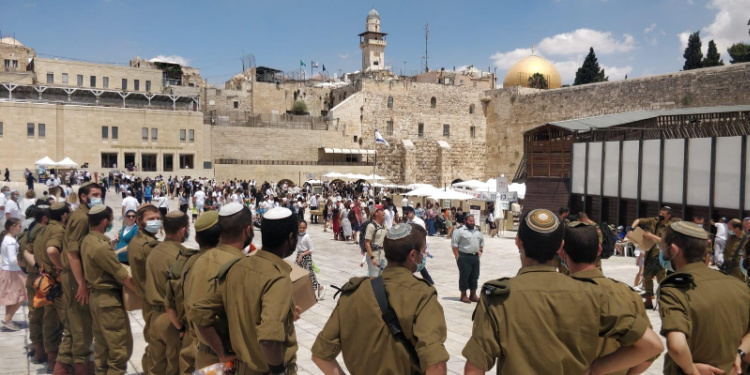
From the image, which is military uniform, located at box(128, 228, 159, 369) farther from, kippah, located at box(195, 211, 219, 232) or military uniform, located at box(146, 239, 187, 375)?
kippah, located at box(195, 211, 219, 232)

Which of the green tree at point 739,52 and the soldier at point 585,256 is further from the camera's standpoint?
the green tree at point 739,52

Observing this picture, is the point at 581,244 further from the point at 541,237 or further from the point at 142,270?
the point at 142,270

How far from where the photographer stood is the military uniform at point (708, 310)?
290 centimetres

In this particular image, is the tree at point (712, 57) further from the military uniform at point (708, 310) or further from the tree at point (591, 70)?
the military uniform at point (708, 310)

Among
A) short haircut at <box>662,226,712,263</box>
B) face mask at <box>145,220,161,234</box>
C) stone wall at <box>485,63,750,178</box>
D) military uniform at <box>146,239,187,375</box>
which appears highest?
stone wall at <box>485,63,750,178</box>

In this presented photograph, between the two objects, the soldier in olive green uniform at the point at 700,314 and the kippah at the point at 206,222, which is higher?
the kippah at the point at 206,222

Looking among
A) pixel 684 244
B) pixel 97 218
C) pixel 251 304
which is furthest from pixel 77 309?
pixel 684 244

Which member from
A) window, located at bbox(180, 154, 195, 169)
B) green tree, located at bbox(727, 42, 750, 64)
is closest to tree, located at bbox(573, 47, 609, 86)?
green tree, located at bbox(727, 42, 750, 64)

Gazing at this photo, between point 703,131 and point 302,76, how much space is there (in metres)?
45.9

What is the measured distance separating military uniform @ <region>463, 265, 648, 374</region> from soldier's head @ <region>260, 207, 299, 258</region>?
1129 millimetres

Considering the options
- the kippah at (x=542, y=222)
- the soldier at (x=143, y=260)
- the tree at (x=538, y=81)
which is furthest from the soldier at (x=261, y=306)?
the tree at (x=538, y=81)

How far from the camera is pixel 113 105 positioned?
4131 cm

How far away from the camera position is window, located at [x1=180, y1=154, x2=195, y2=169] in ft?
131

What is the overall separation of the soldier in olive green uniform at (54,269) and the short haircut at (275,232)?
10.4ft
